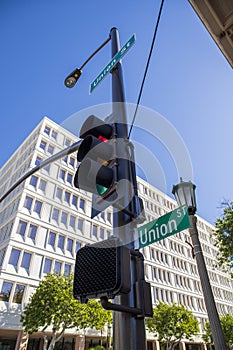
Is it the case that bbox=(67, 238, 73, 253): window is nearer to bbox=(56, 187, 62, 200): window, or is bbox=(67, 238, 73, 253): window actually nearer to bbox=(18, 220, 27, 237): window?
bbox=(56, 187, 62, 200): window

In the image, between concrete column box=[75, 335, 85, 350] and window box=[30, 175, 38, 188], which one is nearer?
concrete column box=[75, 335, 85, 350]

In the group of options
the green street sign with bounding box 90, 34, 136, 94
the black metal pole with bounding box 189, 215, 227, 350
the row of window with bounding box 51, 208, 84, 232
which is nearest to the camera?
the green street sign with bounding box 90, 34, 136, 94

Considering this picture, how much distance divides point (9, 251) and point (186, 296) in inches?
1245

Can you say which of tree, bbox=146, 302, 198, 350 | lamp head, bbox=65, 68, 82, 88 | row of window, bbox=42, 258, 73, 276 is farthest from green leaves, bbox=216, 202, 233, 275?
row of window, bbox=42, 258, 73, 276

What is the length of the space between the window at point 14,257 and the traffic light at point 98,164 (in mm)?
23480

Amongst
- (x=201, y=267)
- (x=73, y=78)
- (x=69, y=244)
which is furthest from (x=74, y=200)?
(x=201, y=267)

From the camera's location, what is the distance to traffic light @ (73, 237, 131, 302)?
1.45 metres

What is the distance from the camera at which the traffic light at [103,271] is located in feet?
4.76

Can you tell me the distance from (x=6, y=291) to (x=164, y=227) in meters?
23.7

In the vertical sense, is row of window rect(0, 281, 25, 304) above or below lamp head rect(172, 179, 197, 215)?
above

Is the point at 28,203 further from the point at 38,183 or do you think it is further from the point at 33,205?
the point at 38,183

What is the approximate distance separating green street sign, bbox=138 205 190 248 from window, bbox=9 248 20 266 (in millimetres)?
23664

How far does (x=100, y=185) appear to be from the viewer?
2.17m

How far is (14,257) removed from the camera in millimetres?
22766
